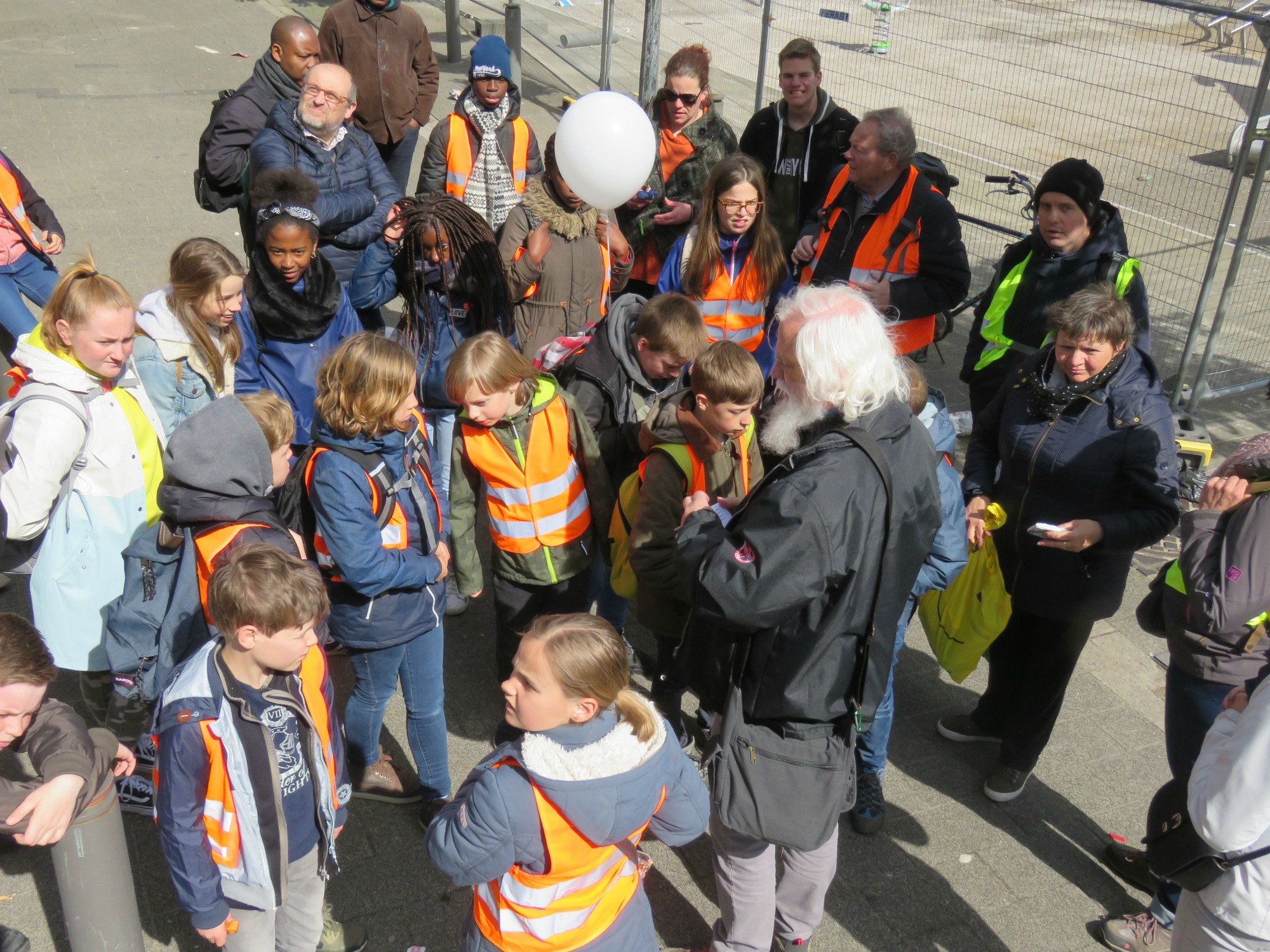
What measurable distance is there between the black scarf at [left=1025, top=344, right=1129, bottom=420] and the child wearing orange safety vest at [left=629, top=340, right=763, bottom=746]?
36.5 inches

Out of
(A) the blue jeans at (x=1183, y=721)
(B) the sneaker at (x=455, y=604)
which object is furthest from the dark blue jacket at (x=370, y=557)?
(A) the blue jeans at (x=1183, y=721)

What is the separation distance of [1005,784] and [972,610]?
64 cm

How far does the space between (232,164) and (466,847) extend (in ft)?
13.2

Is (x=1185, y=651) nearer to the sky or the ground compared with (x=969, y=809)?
nearer to the sky

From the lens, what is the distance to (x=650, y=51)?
8.48m

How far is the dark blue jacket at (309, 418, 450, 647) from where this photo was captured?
9.48ft

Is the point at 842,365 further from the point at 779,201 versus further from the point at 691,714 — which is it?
the point at 779,201

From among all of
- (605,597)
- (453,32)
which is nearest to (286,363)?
(605,597)

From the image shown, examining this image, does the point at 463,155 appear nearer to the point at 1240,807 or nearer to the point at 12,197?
the point at 12,197

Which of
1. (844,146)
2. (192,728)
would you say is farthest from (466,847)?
(844,146)

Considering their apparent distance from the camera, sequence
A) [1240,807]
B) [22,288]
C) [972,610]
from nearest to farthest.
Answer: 1. [1240,807]
2. [972,610]
3. [22,288]

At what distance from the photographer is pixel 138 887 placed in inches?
124

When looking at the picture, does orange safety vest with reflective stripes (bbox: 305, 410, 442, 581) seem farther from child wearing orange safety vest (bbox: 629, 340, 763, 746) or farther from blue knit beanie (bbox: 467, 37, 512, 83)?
blue knit beanie (bbox: 467, 37, 512, 83)

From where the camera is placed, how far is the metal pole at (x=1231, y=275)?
17.8ft
